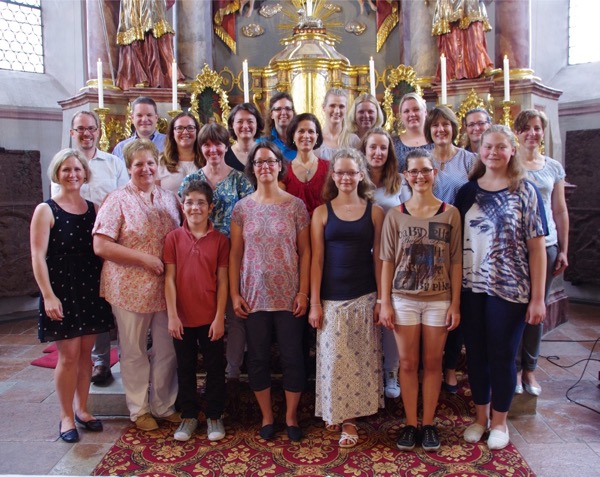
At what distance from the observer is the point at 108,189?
3508 millimetres

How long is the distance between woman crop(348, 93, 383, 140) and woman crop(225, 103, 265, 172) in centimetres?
57

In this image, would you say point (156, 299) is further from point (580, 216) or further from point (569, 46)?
point (569, 46)

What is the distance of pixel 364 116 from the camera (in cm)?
338

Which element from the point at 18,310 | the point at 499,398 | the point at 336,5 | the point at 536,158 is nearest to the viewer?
the point at 499,398

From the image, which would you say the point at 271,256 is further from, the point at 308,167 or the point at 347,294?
the point at 308,167

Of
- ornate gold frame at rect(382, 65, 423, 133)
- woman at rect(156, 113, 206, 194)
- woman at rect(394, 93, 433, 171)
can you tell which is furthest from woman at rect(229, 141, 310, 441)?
ornate gold frame at rect(382, 65, 423, 133)

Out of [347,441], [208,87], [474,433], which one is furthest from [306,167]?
[208,87]

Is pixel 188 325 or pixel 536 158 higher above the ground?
pixel 536 158

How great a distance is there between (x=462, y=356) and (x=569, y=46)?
5.01m

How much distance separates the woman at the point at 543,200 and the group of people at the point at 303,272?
0.11ft

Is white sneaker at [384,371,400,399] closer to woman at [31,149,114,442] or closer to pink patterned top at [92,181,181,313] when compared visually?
pink patterned top at [92,181,181,313]

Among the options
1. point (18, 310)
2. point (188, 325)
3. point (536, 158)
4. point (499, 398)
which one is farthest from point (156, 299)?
point (18, 310)

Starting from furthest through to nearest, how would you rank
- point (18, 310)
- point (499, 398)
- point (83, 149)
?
point (18, 310) → point (83, 149) → point (499, 398)

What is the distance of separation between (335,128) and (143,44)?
288 centimetres
